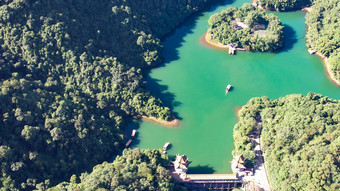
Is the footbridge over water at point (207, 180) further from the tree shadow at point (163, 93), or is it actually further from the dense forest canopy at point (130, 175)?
the tree shadow at point (163, 93)

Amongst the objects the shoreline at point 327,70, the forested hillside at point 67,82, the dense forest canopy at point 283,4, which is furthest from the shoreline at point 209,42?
the shoreline at point 327,70

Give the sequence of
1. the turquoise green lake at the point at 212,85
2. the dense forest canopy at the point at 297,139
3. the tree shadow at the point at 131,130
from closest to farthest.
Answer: the dense forest canopy at the point at 297,139 → the turquoise green lake at the point at 212,85 → the tree shadow at the point at 131,130

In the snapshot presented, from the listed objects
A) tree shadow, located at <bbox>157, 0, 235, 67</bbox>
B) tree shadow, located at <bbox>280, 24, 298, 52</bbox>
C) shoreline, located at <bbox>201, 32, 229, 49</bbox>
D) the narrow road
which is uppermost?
tree shadow, located at <bbox>157, 0, 235, 67</bbox>

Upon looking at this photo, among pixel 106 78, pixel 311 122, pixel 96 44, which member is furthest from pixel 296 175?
pixel 96 44

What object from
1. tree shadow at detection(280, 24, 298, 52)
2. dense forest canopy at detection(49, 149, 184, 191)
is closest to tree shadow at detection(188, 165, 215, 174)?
dense forest canopy at detection(49, 149, 184, 191)

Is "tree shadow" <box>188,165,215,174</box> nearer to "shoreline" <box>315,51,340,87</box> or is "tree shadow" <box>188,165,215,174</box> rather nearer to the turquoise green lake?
the turquoise green lake
